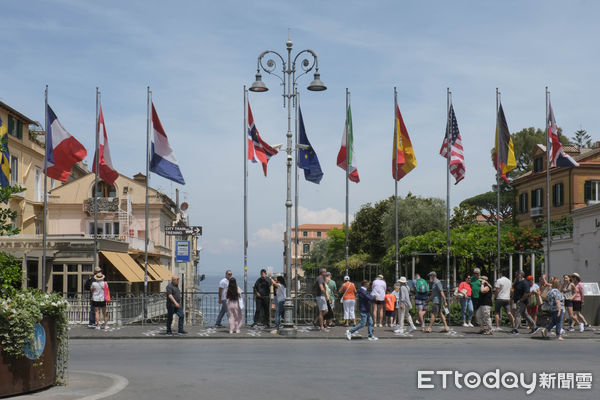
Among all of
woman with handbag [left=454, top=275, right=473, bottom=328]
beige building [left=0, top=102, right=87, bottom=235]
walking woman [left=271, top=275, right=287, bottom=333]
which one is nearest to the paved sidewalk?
woman with handbag [left=454, top=275, right=473, bottom=328]

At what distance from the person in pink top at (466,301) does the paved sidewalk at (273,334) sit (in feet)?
1.71

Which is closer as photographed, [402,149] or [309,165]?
[309,165]

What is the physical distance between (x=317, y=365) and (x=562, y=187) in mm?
47354

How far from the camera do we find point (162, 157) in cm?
2792

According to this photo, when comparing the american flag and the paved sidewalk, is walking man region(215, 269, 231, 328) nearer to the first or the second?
the paved sidewalk

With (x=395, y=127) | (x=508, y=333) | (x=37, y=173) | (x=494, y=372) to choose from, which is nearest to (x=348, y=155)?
(x=395, y=127)

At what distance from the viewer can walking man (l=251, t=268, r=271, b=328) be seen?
81.3ft

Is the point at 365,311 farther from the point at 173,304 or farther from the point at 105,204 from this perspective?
the point at 105,204

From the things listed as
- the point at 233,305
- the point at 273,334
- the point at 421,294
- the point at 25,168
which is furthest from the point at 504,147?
the point at 25,168

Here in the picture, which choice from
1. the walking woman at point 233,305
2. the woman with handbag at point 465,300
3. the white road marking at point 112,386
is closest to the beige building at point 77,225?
the walking woman at point 233,305

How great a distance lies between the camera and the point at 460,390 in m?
11.3

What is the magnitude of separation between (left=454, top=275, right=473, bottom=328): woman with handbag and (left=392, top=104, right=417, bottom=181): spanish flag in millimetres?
5741

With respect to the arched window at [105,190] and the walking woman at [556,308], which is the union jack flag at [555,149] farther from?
the arched window at [105,190]


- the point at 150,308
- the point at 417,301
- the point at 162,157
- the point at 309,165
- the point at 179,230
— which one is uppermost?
the point at 162,157
